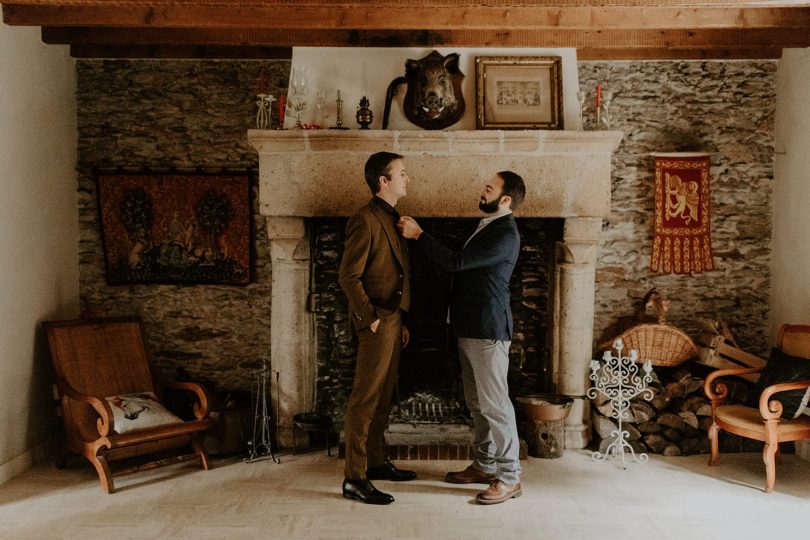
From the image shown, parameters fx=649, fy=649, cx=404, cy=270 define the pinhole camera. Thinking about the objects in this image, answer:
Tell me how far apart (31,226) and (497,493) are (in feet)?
11.6

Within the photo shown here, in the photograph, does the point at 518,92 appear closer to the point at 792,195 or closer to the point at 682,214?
the point at 682,214

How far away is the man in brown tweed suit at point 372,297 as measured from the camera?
364 centimetres

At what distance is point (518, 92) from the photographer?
4.68m

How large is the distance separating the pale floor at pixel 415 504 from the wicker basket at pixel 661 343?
2.49ft

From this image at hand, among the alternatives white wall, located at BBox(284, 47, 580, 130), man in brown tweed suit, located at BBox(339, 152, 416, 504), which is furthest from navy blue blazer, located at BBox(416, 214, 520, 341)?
white wall, located at BBox(284, 47, 580, 130)

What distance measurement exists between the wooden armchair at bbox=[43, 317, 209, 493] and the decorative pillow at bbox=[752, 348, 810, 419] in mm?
3681

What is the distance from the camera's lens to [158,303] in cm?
521

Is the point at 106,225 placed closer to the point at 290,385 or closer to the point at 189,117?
the point at 189,117

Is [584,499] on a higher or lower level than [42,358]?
lower

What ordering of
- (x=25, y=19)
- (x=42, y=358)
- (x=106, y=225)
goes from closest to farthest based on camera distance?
(x=25, y=19) < (x=42, y=358) < (x=106, y=225)

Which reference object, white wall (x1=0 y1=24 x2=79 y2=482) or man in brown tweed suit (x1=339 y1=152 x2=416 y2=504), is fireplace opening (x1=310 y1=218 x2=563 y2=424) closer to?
man in brown tweed suit (x1=339 y1=152 x2=416 y2=504)

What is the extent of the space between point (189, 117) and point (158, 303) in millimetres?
1504

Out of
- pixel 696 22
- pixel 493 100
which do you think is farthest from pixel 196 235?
pixel 696 22

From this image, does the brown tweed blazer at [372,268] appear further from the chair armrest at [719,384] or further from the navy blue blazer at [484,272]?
the chair armrest at [719,384]
